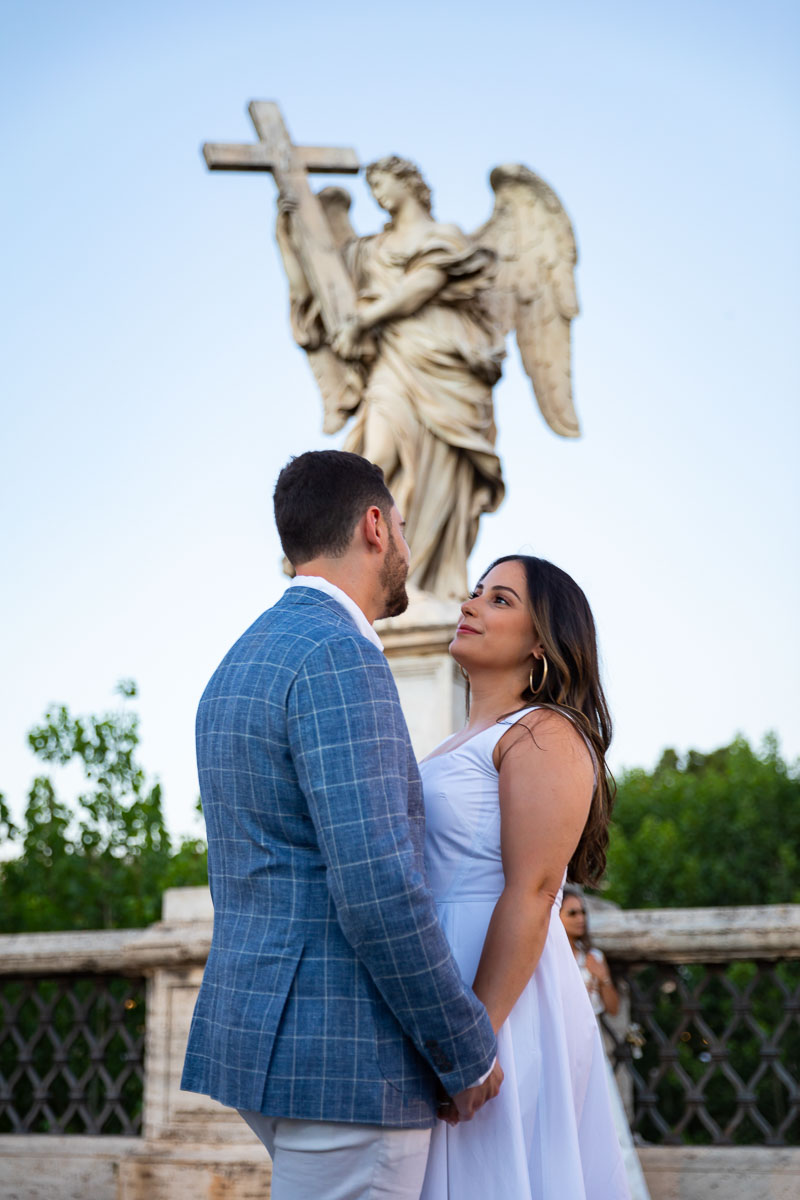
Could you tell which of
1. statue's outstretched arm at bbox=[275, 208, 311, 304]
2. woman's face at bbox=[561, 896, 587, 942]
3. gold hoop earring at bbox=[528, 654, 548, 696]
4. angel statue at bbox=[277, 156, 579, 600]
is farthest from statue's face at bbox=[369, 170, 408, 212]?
gold hoop earring at bbox=[528, 654, 548, 696]

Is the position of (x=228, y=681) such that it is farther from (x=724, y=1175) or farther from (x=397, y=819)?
(x=724, y=1175)

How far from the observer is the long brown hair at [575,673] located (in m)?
2.39

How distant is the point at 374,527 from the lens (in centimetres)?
221

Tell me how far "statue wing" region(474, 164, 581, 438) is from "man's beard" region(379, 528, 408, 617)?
16.0ft

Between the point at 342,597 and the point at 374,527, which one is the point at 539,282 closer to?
the point at 374,527

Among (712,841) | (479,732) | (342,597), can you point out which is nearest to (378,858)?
(342,597)

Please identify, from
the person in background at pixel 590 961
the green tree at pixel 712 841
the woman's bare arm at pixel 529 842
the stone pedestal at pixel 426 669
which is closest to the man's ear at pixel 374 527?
the woman's bare arm at pixel 529 842

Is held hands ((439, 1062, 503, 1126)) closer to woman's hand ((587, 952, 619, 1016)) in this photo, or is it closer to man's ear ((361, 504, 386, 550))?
man's ear ((361, 504, 386, 550))

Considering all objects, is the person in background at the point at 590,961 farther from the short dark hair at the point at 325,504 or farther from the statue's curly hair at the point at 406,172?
the statue's curly hair at the point at 406,172

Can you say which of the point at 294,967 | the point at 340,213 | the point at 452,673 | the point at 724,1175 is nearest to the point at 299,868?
the point at 294,967

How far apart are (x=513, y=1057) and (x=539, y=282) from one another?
556 centimetres

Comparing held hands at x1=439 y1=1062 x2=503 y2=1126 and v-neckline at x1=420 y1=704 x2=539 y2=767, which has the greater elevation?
v-neckline at x1=420 y1=704 x2=539 y2=767

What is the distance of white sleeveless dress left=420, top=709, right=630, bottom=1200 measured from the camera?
2.07 meters

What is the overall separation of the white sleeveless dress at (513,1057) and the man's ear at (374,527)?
0.40 m
